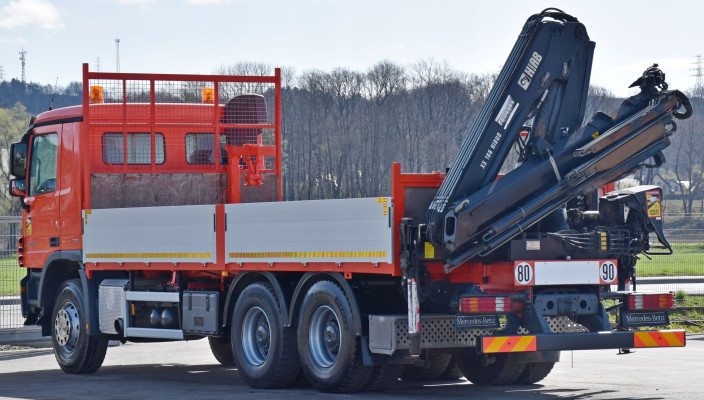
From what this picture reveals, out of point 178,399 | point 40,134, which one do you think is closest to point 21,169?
point 40,134

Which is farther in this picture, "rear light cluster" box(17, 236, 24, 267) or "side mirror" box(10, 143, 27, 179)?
"rear light cluster" box(17, 236, 24, 267)

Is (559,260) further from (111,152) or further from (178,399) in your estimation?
(111,152)

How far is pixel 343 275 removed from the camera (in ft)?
37.6

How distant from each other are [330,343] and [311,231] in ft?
3.64

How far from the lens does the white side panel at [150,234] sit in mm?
13219

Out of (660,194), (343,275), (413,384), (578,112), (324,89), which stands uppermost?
(324,89)

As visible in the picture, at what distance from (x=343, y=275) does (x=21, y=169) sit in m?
6.53

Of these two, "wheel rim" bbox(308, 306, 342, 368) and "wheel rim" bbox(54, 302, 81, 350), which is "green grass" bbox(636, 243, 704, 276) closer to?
"wheel rim" bbox(54, 302, 81, 350)

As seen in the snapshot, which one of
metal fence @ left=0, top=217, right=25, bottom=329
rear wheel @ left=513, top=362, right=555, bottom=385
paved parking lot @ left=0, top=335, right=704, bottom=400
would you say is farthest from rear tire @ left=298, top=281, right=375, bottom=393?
metal fence @ left=0, top=217, right=25, bottom=329

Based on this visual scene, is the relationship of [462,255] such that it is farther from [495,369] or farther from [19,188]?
[19,188]

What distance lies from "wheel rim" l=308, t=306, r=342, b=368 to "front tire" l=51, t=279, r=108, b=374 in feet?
13.5

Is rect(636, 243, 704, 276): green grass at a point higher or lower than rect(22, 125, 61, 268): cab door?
lower

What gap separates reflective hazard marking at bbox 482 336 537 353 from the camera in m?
10.6

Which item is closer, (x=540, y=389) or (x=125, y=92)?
(x=540, y=389)
